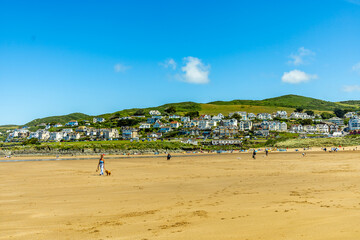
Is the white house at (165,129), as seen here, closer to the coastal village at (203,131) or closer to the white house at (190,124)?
the coastal village at (203,131)

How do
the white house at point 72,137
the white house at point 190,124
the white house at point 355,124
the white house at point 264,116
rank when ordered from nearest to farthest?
1. the white house at point 355,124
2. the white house at point 72,137
3. the white house at point 190,124
4. the white house at point 264,116

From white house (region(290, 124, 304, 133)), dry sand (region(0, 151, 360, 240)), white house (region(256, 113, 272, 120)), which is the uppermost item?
white house (region(256, 113, 272, 120))

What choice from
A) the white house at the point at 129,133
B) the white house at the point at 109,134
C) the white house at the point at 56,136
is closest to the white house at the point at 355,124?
the white house at the point at 129,133

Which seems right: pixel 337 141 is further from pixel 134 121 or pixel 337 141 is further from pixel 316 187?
pixel 134 121

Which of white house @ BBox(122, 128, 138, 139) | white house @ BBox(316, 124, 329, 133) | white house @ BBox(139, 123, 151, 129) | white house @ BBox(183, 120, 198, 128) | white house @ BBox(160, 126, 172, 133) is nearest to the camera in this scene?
white house @ BBox(122, 128, 138, 139)

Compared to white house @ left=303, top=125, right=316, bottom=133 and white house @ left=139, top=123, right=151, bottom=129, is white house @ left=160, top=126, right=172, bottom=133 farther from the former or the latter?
white house @ left=303, top=125, right=316, bottom=133

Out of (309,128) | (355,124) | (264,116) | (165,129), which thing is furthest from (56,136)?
(355,124)

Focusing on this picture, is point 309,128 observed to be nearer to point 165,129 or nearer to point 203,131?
point 203,131

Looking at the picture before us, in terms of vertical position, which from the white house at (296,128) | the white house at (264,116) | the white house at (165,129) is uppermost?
the white house at (264,116)

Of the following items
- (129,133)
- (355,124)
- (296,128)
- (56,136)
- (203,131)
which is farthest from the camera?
(56,136)

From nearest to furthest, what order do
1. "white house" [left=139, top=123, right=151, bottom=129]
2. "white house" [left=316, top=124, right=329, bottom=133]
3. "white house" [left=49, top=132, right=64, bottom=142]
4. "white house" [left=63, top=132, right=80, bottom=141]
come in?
1. "white house" [left=316, top=124, right=329, bottom=133]
2. "white house" [left=63, top=132, right=80, bottom=141]
3. "white house" [left=49, top=132, right=64, bottom=142]
4. "white house" [left=139, top=123, right=151, bottom=129]

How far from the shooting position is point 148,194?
12.5m

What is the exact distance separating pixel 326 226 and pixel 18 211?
31.9 ft

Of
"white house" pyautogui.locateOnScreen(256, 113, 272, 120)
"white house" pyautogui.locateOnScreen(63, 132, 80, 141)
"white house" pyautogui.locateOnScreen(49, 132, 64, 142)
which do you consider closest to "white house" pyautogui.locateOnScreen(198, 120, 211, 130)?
"white house" pyautogui.locateOnScreen(256, 113, 272, 120)
